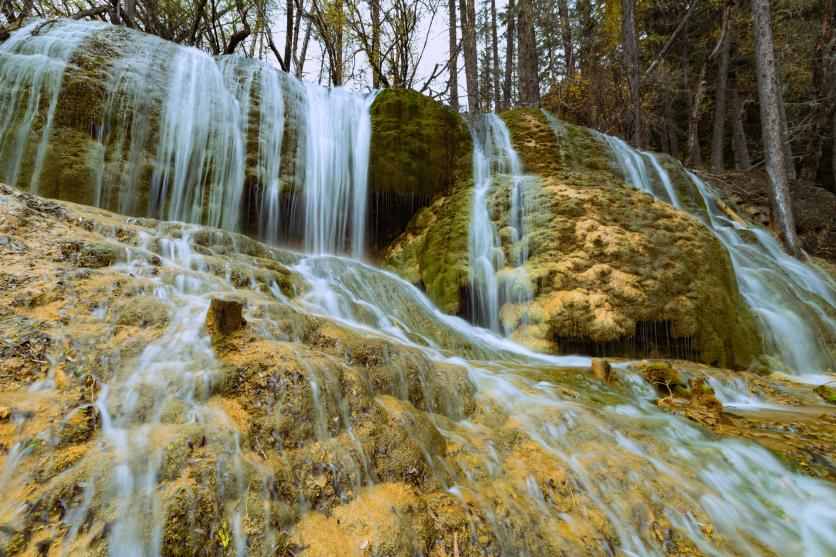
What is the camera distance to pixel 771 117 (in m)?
9.79

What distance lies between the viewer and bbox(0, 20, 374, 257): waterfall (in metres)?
6.07

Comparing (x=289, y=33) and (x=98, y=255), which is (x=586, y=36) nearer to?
(x=289, y=33)

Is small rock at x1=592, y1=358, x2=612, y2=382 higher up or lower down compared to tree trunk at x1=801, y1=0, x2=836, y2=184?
lower down

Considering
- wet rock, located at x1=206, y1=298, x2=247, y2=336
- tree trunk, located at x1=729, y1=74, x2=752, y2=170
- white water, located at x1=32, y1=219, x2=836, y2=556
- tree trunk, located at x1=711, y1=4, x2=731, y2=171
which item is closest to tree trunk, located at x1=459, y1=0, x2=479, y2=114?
tree trunk, located at x1=711, y1=4, x2=731, y2=171

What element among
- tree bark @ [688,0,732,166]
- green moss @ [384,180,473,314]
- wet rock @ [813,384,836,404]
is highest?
tree bark @ [688,0,732,166]

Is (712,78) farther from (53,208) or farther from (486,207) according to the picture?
(53,208)

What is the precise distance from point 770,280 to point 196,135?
1107 cm

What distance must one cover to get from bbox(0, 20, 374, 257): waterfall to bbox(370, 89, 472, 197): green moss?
1.04 feet

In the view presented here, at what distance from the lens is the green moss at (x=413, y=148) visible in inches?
317

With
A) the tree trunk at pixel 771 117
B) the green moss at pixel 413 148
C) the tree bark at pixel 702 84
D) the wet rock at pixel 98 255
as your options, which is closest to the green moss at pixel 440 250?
the green moss at pixel 413 148

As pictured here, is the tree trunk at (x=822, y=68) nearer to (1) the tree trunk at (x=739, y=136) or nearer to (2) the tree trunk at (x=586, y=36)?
(1) the tree trunk at (x=739, y=136)

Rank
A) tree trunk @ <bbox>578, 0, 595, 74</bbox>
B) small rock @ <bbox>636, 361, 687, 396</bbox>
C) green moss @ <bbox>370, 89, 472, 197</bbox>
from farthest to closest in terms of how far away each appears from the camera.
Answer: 1. tree trunk @ <bbox>578, 0, 595, 74</bbox>
2. green moss @ <bbox>370, 89, 472, 197</bbox>
3. small rock @ <bbox>636, 361, 687, 396</bbox>

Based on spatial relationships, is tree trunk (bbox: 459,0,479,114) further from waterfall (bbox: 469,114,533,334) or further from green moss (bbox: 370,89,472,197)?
waterfall (bbox: 469,114,533,334)

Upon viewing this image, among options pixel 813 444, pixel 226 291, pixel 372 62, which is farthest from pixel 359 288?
pixel 372 62
